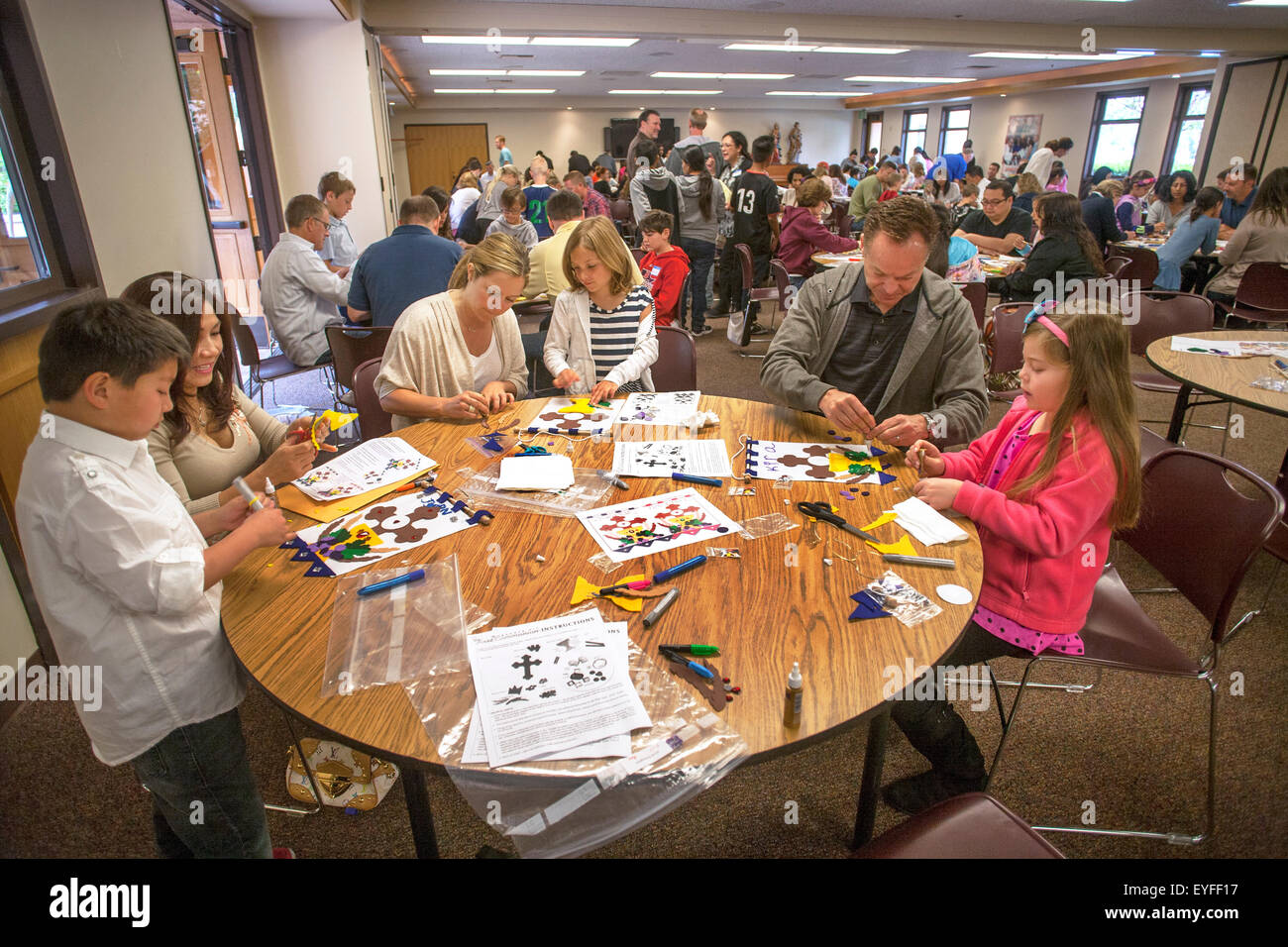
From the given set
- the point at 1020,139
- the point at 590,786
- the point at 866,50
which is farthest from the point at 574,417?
the point at 1020,139

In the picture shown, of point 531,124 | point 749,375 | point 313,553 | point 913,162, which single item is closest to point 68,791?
point 313,553

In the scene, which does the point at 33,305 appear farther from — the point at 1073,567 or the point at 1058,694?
the point at 1058,694

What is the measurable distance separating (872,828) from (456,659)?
1193 mm

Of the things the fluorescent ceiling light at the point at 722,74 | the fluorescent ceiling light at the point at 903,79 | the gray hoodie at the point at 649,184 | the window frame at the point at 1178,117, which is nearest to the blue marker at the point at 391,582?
the gray hoodie at the point at 649,184

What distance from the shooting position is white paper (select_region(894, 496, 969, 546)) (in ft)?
5.07

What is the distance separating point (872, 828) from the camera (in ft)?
5.77

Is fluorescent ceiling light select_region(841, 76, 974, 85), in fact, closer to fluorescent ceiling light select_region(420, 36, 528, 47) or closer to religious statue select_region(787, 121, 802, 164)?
religious statue select_region(787, 121, 802, 164)

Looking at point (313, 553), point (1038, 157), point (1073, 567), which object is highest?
point (1038, 157)

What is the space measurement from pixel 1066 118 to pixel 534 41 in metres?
11.8

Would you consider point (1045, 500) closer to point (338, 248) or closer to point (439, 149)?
point (338, 248)

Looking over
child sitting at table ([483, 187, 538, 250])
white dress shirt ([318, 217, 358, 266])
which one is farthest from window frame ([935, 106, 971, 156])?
white dress shirt ([318, 217, 358, 266])

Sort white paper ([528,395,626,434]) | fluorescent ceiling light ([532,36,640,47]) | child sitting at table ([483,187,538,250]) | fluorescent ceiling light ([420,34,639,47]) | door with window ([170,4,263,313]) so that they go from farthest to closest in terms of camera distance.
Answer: fluorescent ceiling light ([532,36,640,47]) < fluorescent ceiling light ([420,34,639,47]) < child sitting at table ([483,187,538,250]) < door with window ([170,4,263,313]) < white paper ([528,395,626,434])

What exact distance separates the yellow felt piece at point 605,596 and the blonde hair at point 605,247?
1673 mm

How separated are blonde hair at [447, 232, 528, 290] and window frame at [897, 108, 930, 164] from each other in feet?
61.3
